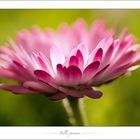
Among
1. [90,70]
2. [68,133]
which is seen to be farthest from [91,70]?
Answer: [68,133]

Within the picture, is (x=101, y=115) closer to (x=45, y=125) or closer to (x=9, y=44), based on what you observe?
(x=45, y=125)

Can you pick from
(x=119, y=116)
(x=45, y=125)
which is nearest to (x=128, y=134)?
(x=119, y=116)

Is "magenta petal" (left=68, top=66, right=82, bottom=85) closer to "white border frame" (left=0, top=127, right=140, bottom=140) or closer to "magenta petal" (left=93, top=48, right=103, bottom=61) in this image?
"magenta petal" (left=93, top=48, right=103, bottom=61)

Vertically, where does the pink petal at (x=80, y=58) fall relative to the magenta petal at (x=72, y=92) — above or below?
above
